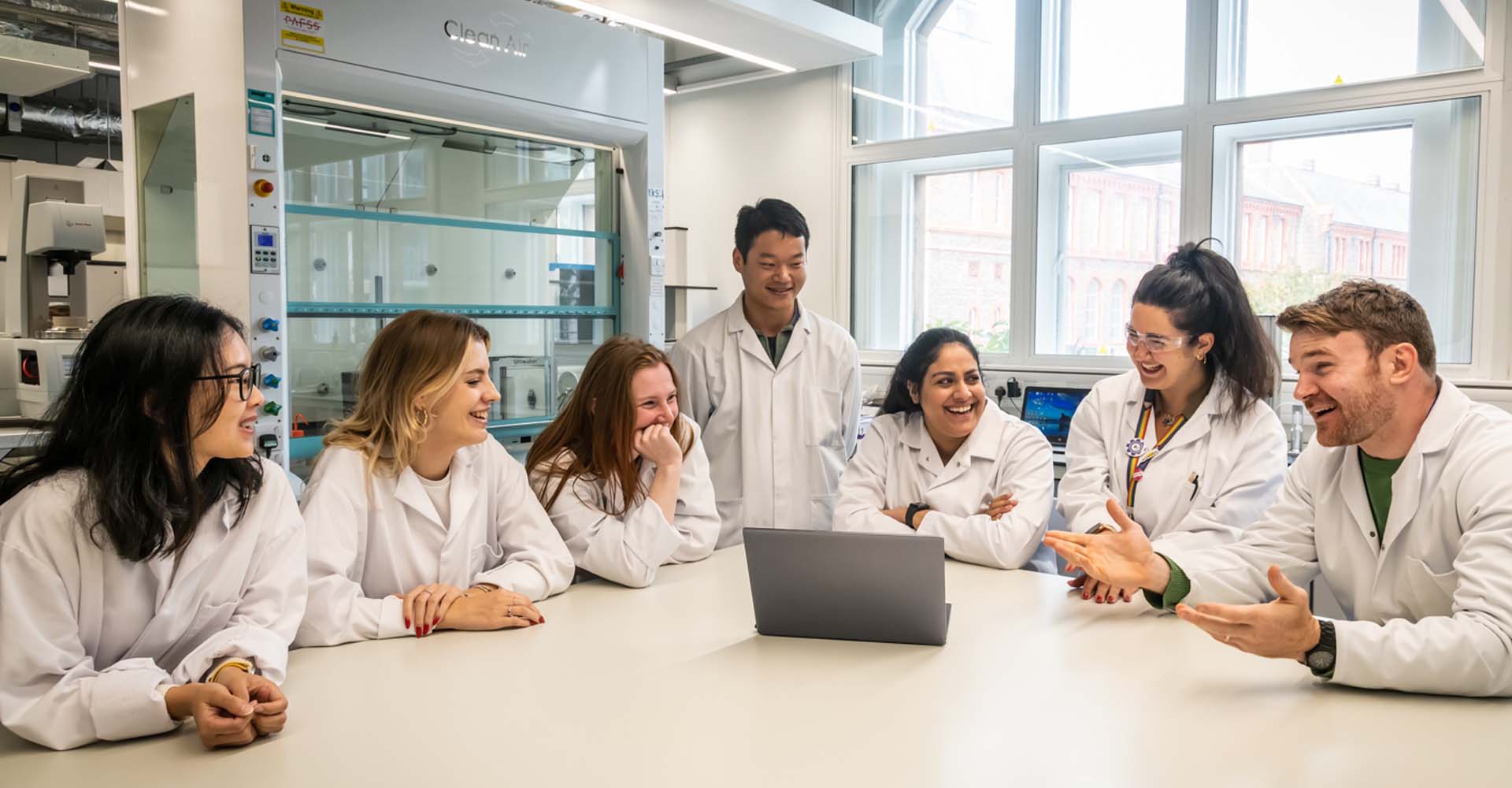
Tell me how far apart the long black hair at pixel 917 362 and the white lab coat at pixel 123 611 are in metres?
1.57

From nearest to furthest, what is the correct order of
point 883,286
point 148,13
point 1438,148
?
→ point 148,13 < point 1438,148 < point 883,286

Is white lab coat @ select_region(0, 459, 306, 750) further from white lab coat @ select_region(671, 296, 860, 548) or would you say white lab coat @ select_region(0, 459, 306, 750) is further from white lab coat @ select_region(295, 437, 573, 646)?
white lab coat @ select_region(671, 296, 860, 548)

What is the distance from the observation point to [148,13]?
2.84 m

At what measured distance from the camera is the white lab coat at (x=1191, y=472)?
2.26 metres

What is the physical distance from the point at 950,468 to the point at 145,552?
181 centimetres

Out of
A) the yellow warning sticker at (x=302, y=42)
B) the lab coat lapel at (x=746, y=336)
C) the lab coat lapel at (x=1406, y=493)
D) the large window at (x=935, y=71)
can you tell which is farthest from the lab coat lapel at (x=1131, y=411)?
the large window at (x=935, y=71)

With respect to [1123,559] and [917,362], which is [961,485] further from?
[1123,559]

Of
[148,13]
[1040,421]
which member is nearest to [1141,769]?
[148,13]

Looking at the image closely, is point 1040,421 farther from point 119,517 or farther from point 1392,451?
→ point 119,517

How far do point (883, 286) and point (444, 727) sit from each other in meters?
4.79

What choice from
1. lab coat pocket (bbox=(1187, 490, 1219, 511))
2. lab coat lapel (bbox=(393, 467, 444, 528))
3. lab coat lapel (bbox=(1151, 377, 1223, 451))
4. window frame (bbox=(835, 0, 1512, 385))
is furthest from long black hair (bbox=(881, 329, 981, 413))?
window frame (bbox=(835, 0, 1512, 385))

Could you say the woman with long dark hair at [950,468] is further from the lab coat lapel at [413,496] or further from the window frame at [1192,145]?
the window frame at [1192,145]

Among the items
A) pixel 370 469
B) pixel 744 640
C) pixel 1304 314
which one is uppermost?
pixel 1304 314

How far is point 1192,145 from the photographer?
4617mm
